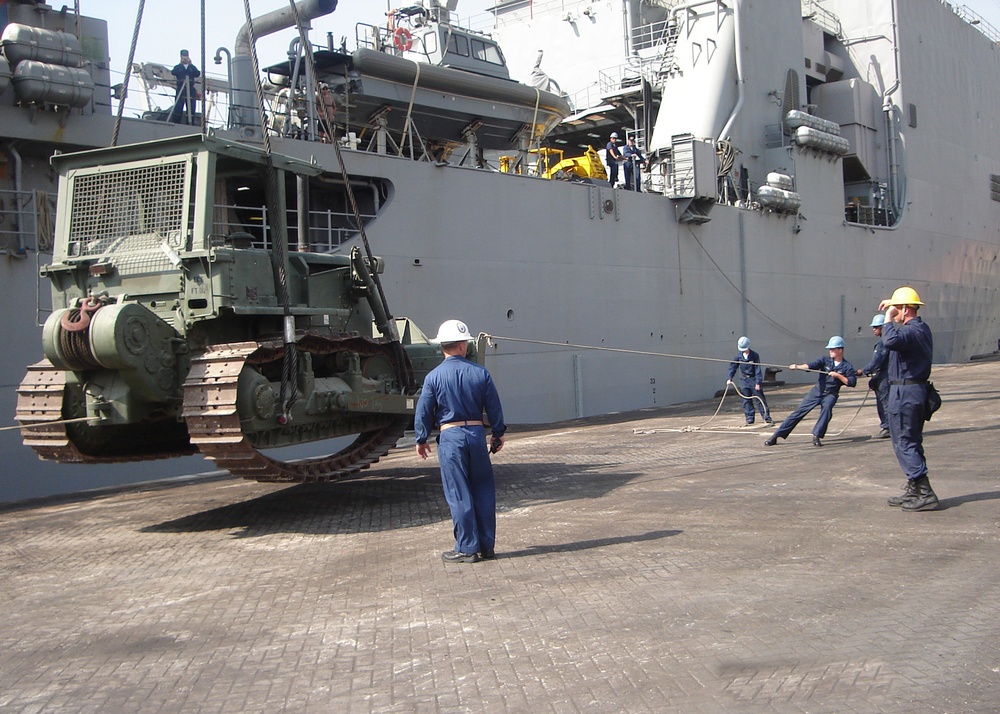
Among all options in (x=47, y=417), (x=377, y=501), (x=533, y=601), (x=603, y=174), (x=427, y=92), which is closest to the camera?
(x=533, y=601)

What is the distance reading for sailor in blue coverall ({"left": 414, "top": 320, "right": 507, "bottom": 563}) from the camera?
585 cm

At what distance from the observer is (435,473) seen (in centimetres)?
1000

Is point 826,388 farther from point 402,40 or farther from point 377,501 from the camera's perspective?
point 402,40

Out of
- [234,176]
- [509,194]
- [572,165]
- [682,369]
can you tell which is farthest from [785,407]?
[234,176]

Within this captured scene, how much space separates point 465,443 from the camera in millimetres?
5961

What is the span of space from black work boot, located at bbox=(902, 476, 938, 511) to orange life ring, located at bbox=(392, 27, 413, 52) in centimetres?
1323

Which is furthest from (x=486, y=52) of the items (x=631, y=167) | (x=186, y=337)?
(x=186, y=337)

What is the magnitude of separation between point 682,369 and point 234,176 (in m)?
13.3

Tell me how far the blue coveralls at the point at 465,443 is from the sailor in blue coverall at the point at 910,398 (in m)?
2.93

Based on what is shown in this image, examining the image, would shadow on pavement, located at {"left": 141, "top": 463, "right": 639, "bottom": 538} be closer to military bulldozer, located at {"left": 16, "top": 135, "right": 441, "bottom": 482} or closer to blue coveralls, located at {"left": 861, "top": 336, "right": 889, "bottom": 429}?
military bulldozer, located at {"left": 16, "top": 135, "right": 441, "bottom": 482}

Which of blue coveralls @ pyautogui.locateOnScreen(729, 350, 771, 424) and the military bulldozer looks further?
blue coveralls @ pyautogui.locateOnScreen(729, 350, 771, 424)

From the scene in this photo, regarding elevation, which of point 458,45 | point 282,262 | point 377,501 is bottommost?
point 377,501

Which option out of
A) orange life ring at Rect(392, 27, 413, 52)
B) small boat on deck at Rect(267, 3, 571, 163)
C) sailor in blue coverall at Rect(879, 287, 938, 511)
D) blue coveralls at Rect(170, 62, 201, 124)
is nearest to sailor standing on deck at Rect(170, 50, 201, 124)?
blue coveralls at Rect(170, 62, 201, 124)

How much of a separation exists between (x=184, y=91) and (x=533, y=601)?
36.7 ft
